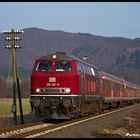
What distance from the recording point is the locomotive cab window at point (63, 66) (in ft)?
84.0

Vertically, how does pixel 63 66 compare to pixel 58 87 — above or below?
above

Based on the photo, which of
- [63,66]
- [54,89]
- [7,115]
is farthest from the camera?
[7,115]

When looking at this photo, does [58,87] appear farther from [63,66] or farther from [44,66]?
[44,66]

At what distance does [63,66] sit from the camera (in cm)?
2580

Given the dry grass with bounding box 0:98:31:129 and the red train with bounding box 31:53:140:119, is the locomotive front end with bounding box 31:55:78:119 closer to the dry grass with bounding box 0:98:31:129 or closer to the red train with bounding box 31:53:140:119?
the red train with bounding box 31:53:140:119

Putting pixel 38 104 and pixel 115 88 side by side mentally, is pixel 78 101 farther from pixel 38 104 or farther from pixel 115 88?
pixel 115 88

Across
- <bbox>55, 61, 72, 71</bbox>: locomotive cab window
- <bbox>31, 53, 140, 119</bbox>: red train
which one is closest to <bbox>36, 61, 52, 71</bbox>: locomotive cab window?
<bbox>31, 53, 140, 119</bbox>: red train

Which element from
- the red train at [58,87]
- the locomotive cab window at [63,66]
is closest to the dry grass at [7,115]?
the red train at [58,87]

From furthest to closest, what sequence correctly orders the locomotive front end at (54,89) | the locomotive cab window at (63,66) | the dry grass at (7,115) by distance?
1. the dry grass at (7,115)
2. the locomotive cab window at (63,66)
3. the locomotive front end at (54,89)

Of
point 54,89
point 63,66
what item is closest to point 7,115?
point 63,66

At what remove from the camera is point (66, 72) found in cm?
2542

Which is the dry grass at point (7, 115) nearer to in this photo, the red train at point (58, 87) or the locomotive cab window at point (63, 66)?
the red train at point (58, 87)

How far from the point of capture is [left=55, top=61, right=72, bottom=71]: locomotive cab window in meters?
25.6

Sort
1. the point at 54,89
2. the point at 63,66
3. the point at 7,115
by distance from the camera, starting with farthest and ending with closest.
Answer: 1. the point at 7,115
2. the point at 63,66
3. the point at 54,89
